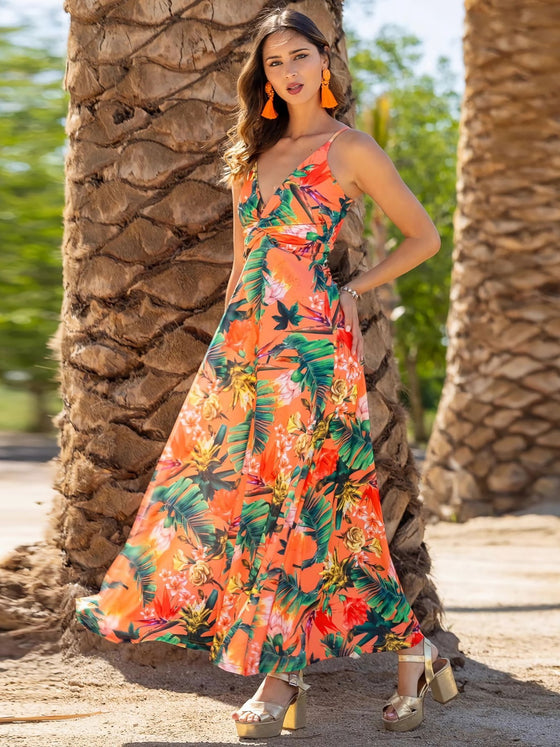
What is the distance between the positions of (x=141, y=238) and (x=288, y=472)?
104 centimetres

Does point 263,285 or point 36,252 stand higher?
point 36,252

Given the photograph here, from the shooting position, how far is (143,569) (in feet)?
8.87

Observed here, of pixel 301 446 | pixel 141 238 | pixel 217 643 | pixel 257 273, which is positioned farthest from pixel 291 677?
pixel 141 238

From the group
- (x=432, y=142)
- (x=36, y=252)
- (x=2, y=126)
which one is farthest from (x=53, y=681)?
(x=432, y=142)

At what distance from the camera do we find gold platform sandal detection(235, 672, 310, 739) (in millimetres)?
2553

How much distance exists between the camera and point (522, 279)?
6.56 m

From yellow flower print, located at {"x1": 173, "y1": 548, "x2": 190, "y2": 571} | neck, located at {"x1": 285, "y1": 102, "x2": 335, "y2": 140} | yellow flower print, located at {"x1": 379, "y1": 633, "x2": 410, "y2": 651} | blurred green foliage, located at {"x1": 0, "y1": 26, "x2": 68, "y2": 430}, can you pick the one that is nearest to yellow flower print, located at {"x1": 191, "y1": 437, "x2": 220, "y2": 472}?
yellow flower print, located at {"x1": 173, "y1": 548, "x2": 190, "y2": 571}

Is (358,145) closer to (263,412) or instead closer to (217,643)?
(263,412)

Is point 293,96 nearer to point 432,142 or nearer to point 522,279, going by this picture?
point 522,279

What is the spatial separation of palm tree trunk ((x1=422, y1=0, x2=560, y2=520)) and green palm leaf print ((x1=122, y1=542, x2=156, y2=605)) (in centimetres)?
432

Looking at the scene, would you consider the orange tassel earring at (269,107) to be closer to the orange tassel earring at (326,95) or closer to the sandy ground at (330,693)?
the orange tassel earring at (326,95)

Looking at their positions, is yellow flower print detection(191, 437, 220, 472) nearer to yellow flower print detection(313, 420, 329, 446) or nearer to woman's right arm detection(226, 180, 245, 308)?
yellow flower print detection(313, 420, 329, 446)

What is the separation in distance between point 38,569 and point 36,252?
11.8 meters

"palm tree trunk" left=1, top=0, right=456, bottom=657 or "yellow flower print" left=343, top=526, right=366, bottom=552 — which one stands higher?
"palm tree trunk" left=1, top=0, right=456, bottom=657
